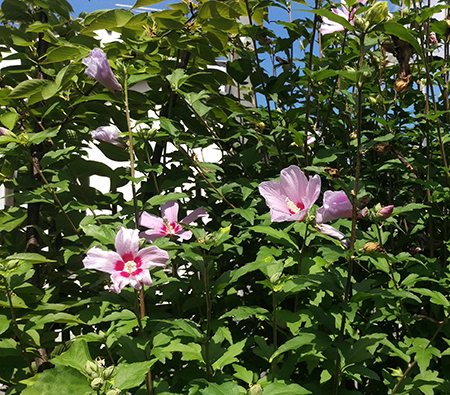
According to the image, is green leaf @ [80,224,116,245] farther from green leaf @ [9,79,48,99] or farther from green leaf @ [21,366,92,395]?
green leaf @ [9,79,48,99]

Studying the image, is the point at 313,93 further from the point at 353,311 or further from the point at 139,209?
the point at 353,311

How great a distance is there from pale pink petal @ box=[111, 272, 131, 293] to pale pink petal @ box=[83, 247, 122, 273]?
0.07ft

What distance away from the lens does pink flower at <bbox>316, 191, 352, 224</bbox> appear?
991 millimetres

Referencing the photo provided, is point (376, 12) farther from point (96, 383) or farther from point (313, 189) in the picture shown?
point (96, 383)

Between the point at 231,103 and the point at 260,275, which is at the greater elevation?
the point at 231,103

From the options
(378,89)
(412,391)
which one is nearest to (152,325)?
(412,391)

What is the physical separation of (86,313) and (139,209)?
1.18 ft

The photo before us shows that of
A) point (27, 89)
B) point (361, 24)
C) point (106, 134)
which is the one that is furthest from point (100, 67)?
point (361, 24)

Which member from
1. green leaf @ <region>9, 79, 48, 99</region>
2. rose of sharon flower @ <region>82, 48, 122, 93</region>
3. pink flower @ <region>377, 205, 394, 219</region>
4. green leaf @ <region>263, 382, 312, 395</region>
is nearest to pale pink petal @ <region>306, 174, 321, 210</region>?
pink flower @ <region>377, 205, 394, 219</region>

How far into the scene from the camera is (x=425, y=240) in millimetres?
1528

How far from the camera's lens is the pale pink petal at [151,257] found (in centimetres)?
95

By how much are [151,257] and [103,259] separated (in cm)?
11

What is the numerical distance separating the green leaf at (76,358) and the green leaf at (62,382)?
0.05 ft

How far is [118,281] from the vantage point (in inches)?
35.7
